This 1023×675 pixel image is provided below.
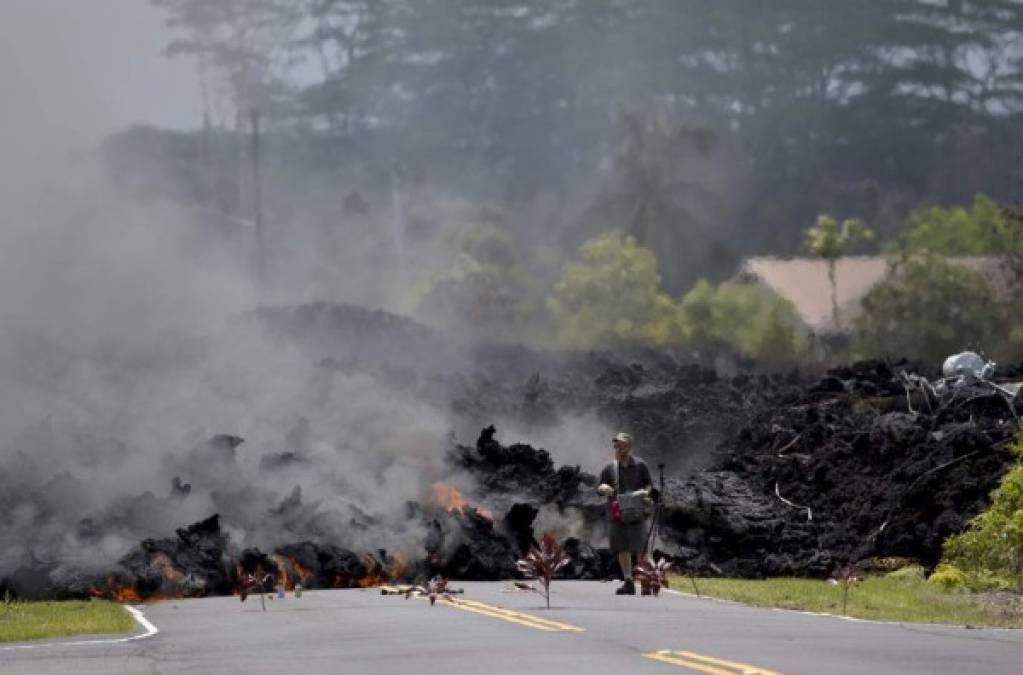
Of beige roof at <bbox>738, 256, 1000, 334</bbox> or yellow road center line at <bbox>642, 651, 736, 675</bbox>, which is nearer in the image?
yellow road center line at <bbox>642, 651, 736, 675</bbox>

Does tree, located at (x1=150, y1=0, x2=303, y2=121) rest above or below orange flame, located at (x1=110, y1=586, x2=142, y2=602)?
above

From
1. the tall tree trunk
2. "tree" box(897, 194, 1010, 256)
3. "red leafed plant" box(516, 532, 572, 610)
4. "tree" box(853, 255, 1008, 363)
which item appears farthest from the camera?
"tree" box(897, 194, 1010, 256)

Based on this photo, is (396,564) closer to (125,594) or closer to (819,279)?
(125,594)

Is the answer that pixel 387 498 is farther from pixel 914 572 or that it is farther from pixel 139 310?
pixel 139 310

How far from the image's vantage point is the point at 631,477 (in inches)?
976

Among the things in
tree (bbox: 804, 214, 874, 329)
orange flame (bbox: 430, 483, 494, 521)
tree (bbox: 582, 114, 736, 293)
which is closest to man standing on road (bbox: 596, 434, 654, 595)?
orange flame (bbox: 430, 483, 494, 521)

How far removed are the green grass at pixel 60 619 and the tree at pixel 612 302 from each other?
200 feet

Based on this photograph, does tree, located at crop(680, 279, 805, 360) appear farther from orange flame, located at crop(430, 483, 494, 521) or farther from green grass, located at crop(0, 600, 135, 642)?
green grass, located at crop(0, 600, 135, 642)

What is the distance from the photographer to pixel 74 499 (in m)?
31.3

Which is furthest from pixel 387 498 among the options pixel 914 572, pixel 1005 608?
pixel 1005 608

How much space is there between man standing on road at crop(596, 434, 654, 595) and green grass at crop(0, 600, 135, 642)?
19.3ft

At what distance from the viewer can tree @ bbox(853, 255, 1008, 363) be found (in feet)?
247

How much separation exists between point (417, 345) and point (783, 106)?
89.7 metres

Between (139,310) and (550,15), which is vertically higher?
(550,15)
